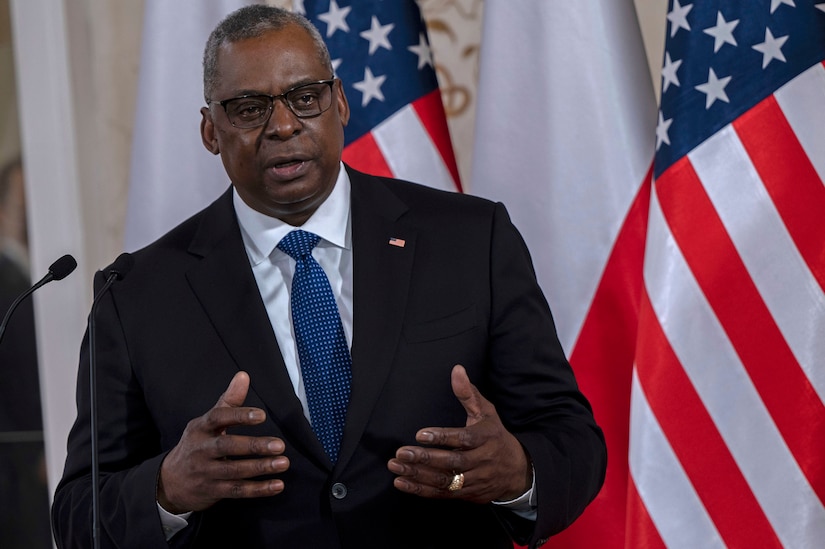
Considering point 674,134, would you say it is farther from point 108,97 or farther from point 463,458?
point 108,97

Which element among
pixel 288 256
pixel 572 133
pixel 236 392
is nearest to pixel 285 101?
pixel 288 256

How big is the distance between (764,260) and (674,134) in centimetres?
31

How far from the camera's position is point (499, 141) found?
2.25 m

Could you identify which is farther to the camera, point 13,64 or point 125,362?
point 13,64

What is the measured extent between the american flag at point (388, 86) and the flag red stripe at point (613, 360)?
0.42 metres

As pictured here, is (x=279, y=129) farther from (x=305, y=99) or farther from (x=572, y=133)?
(x=572, y=133)

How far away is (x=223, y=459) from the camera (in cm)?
143

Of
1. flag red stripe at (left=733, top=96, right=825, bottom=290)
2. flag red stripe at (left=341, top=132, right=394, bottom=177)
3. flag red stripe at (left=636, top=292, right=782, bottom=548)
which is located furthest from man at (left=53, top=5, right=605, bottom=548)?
flag red stripe at (left=733, top=96, right=825, bottom=290)

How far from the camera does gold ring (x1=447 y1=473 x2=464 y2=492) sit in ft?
4.63

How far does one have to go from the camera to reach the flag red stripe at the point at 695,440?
205 centimetres

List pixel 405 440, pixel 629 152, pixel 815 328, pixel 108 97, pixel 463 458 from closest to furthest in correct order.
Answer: pixel 463 458 → pixel 405 440 → pixel 815 328 → pixel 629 152 → pixel 108 97

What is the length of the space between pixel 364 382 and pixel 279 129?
1.45 feet

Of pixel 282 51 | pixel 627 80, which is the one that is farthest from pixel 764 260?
pixel 282 51

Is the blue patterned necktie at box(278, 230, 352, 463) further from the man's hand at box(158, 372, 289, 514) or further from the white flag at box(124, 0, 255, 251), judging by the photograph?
the white flag at box(124, 0, 255, 251)
